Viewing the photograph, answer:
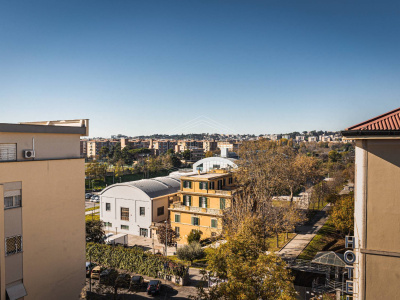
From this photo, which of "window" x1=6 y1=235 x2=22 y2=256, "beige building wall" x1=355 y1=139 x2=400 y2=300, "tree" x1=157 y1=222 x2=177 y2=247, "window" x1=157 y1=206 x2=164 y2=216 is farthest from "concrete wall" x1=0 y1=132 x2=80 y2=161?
"window" x1=157 y1=206 x2=164 y2=216

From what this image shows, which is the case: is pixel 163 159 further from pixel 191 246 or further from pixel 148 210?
pixel 191 246

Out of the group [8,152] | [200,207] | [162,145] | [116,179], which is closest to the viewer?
[8,152]

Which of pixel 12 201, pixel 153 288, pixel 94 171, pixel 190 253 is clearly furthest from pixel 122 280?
pixel 94 171

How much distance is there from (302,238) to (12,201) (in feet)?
85.5

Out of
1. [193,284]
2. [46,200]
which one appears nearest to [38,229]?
[46,200]

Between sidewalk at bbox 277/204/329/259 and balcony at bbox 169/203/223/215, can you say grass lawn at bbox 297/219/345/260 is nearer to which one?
sidewalk at bbox 277/204/329/259

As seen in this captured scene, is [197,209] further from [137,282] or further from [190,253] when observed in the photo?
[137,282]

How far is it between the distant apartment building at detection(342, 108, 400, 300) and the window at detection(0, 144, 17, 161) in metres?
14.0

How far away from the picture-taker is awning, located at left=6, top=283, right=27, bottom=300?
1327 cm

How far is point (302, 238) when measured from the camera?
30.5m

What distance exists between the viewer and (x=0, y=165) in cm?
1320

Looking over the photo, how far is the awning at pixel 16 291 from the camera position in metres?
13.3

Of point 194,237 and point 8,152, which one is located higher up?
point 8,152

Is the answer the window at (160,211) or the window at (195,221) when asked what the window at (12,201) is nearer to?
the window at (195,221)
